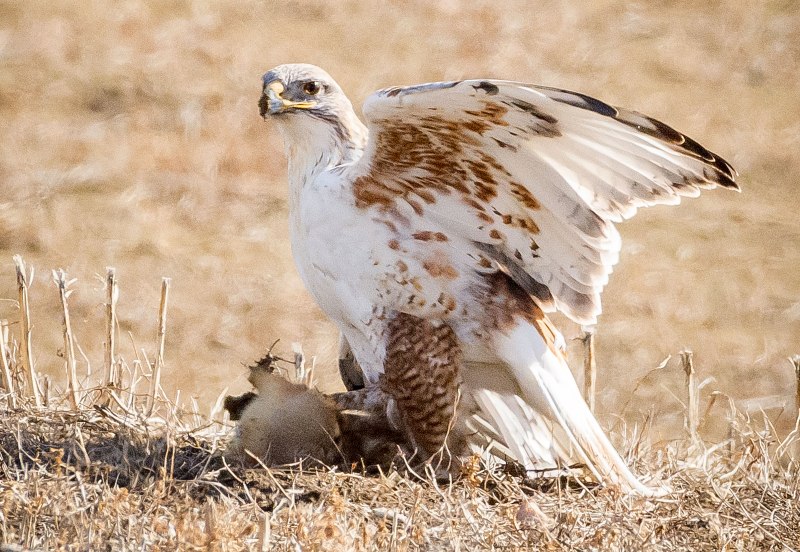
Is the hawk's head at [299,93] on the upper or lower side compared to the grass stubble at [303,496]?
upper

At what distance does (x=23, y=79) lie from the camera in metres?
11.1

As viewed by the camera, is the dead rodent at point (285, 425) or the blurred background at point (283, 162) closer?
the dead rodent at point (285, 425)

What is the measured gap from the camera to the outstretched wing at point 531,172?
4.07 metres

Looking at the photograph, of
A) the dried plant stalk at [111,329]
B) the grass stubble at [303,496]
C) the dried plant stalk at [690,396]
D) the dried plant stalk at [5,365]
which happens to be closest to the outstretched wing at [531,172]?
the dried plant stalk at [690,396]

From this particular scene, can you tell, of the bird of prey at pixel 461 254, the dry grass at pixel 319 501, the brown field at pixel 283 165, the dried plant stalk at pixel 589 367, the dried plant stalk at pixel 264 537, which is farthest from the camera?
the brown field at pixel 283 165

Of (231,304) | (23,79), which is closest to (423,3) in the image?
(23,79)

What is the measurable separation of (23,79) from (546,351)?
7765mm

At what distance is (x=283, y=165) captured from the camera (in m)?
10.7

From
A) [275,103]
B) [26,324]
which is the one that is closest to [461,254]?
[275,103]

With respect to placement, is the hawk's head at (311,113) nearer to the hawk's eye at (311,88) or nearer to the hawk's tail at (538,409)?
the hawk's eye at (311,88)

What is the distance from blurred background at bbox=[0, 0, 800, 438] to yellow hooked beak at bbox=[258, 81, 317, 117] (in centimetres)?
281

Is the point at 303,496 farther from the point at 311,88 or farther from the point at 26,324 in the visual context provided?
the point at 311,88

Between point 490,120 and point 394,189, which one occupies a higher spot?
point 490,120

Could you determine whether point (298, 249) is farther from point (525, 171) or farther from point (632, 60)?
point (632, 60)
